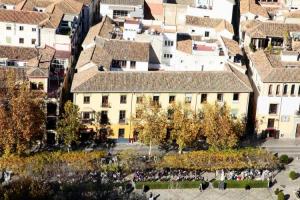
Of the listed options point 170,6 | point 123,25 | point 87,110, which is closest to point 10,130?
point 87,110

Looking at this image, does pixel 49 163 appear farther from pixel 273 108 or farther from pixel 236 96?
pixel 273 108

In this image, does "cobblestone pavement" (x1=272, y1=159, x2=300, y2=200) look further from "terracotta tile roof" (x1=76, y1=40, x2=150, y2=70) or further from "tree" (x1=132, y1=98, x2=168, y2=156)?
"terracotta tile roof" (x1=76, y1=40, x2=150, y2=70)

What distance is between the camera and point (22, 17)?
431 feet

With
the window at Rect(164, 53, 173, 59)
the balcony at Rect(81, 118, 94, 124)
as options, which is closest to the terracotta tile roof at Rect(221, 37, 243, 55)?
the window at Rect(164, 53, 173, 59)

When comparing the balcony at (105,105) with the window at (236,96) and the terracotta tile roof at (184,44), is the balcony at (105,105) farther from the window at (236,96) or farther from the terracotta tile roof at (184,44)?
the window at (236,96)

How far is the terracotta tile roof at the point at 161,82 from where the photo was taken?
368 feet

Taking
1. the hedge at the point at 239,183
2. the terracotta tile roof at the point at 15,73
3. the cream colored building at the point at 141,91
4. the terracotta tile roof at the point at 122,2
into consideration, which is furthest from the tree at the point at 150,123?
the terracotta tile roof at the point at 122,2

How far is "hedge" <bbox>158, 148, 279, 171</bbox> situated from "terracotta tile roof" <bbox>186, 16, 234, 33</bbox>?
35.8 meters

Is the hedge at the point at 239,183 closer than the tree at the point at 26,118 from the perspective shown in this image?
No

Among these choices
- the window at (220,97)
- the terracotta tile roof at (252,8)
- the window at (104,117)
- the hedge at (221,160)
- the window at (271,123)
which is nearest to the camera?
the hedge at (221,160)

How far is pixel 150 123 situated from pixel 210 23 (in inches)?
1478

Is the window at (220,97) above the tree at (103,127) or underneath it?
above

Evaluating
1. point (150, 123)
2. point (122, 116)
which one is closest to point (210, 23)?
point (122, 116)

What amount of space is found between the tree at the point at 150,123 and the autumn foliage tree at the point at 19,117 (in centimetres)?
1473
